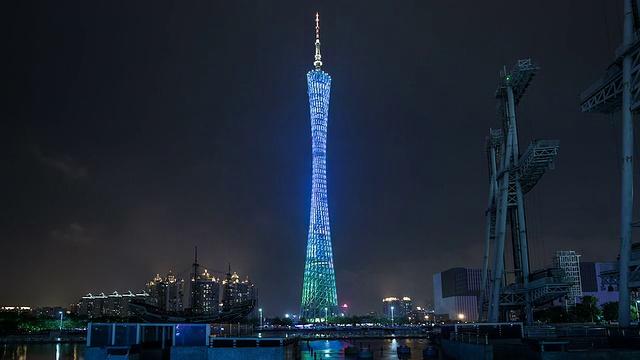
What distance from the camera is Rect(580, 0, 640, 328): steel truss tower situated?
33000 millimetres

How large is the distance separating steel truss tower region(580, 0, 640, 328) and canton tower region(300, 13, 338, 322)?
8084 centimetres

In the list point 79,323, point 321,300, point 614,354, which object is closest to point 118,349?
point 614,354

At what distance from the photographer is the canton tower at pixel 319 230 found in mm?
116625

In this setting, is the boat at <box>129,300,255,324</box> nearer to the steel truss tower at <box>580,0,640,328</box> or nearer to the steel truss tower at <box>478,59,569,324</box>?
the steel truss tower at <box>478,59,569,324</box>

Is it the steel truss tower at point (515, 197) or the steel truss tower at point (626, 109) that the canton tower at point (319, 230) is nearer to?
the steel truss tower at point (515, 197)

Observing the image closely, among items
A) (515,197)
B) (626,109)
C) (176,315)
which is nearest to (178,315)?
(176,315)

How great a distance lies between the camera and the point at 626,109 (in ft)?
112

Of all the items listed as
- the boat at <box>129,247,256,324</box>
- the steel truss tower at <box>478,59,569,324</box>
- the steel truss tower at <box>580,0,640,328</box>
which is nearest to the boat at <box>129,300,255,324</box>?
the boat at <box>129,247,256,324</box>

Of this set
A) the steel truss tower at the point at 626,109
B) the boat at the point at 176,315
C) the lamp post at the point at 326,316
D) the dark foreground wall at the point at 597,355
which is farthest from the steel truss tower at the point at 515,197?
the lamp post at the point at 326,316

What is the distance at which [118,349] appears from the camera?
3700 centimetres

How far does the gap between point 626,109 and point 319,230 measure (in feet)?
282

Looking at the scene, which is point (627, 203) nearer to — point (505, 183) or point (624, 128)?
point (624, 128)

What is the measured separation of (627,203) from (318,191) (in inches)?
3347

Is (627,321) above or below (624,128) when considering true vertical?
below
